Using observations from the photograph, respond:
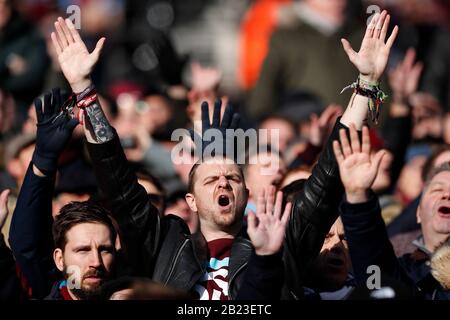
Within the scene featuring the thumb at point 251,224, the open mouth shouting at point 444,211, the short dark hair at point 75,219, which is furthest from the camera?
the open mouth shouting at point 444,211

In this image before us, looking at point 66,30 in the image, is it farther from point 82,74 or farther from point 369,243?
point 369,243

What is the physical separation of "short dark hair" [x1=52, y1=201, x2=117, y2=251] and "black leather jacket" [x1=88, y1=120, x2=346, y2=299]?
0.23 meters

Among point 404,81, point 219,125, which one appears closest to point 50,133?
point 219,125

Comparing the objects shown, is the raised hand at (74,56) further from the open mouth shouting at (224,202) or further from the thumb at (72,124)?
the open mouth shouting at (224,202)

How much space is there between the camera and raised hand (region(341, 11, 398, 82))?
6707 millimetres

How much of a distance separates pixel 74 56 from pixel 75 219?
830mm

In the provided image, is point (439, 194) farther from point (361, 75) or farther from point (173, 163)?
point (173, 163)

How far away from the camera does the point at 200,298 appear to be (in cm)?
653

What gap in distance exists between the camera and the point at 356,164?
6.31m

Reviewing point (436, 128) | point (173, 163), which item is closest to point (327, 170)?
point (173, 163)

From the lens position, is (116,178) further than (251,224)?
Yes

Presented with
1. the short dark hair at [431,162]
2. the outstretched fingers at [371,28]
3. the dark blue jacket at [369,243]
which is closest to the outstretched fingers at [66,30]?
the outstretched fingers at [371,28]

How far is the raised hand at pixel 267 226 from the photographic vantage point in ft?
20.0

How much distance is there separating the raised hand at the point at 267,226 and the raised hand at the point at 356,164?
0.30m
